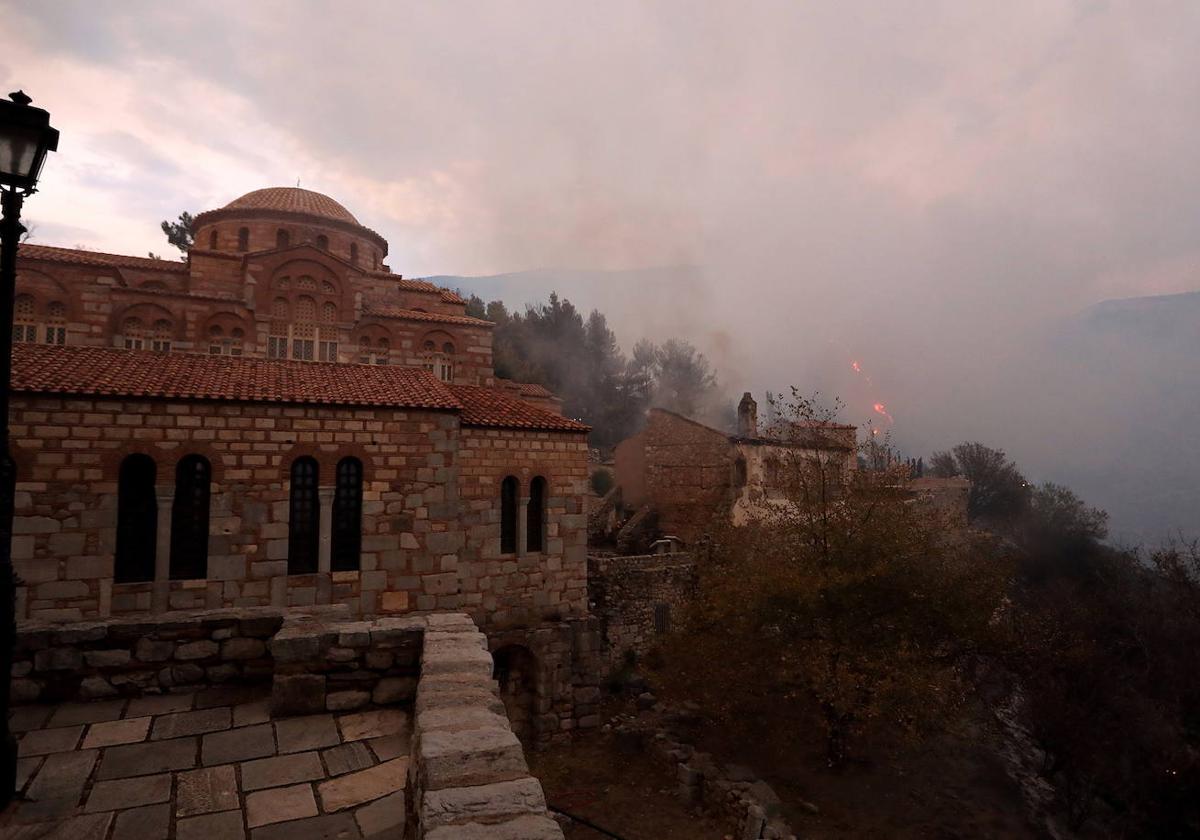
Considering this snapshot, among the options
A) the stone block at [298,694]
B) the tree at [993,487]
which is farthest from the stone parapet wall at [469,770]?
the tree at [993,487]

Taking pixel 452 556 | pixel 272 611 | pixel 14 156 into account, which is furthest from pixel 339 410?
pixel 14 156

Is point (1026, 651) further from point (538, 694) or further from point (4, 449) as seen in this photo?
point (4, 449)

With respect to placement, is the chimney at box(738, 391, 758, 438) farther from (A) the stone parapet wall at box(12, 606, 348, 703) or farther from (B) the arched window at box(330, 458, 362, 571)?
(A) the stone parapet wall at box(12, 606, 348, 703)

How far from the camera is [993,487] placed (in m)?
45.2

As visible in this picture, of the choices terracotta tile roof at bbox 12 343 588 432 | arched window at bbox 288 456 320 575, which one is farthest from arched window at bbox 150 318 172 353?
arched window at bbox 288 456 320 575

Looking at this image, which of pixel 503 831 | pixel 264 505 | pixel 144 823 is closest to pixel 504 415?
pixel 264 505

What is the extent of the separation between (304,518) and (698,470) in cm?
1941

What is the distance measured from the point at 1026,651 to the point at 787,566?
6379 mm

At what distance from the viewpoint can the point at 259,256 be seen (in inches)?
934

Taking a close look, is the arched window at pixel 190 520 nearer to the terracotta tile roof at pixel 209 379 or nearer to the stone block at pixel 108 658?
the terracotta tile roof at pixel 209 379

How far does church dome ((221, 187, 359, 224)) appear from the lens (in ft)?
90.1

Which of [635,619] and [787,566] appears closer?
[787,566]

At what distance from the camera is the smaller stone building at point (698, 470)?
1090 inches

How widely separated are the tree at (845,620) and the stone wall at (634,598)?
19.3 ft
